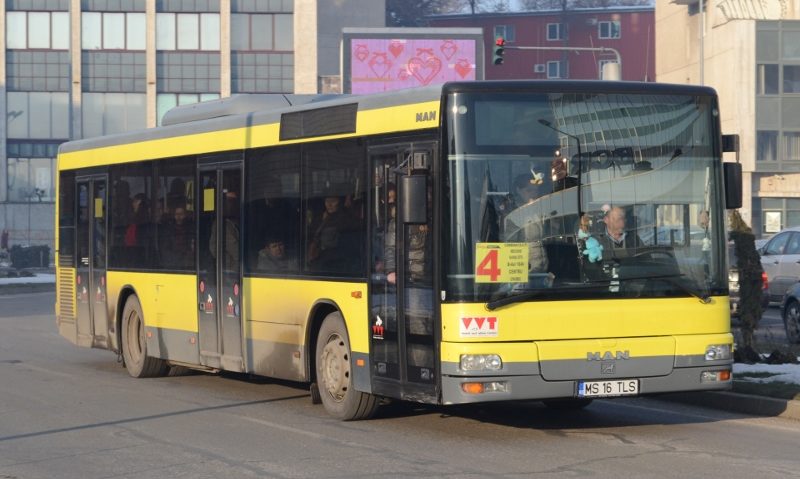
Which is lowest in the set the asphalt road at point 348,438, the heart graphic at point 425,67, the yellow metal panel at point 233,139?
the asphalt road at point 348,438

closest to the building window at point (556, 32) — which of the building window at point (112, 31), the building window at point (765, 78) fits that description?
the building window at point (765, 78)

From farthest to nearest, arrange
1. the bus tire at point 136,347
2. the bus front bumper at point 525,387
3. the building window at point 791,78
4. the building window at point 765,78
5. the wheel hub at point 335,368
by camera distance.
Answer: the building window at point 791,78
the building window at point 765,78
the bus tire at point 136,347
the wheel hub at point 335,368
the bus front bumper at point 525,387

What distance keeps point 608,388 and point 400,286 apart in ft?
6.21

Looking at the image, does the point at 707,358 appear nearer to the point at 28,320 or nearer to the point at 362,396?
the point at 362,396

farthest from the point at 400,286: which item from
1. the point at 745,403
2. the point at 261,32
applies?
the point at 261,32

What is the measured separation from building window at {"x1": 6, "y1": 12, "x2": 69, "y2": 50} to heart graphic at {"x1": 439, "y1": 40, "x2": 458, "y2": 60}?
19827mm

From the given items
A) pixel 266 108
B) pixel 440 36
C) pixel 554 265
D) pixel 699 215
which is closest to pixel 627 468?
pixel 554 265

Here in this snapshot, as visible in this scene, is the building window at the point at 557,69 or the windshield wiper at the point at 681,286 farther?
the building window at the point at 557,69

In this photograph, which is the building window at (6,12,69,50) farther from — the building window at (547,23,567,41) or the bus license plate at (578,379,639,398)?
the bus license plate at (578,379,639,398)

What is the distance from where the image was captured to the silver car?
2733cm

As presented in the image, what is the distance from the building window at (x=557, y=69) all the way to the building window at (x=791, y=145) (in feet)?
128

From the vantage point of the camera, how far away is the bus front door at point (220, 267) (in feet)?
49.5

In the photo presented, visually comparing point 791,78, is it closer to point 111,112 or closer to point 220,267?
point 111,112

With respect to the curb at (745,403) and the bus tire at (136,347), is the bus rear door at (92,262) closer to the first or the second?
the bus tire at (136,347)
